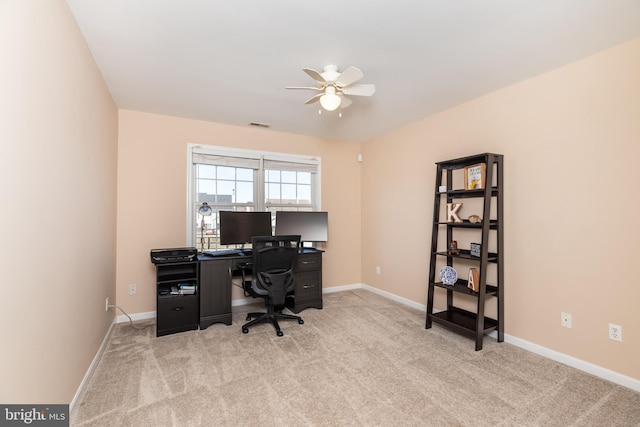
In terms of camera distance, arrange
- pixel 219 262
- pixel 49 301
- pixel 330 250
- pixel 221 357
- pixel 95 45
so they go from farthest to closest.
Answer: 1. pixel 330 250
2. pixel 219 262
3. pixel 221 357
4. pixel 95 45
5. pixel 49 301

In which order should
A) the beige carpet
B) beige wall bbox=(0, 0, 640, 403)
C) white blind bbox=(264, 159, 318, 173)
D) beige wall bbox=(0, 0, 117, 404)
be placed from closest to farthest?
beige wall bbox=(0, 0, 117, 404), beige wall bbox=(0, 0, 640, 403), the beige carpet, white blind bbox=(264, 159, 318, 173)

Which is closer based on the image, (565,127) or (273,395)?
(273,395)

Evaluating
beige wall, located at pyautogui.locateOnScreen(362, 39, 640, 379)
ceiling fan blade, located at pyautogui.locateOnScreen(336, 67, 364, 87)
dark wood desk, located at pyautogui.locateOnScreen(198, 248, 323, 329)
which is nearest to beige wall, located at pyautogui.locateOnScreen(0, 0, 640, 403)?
beige wall, located at pyautogui.locateOnScreen(362, 39, 640, 379)

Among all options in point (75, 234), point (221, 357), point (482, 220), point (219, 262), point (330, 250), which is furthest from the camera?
point (330, 250)

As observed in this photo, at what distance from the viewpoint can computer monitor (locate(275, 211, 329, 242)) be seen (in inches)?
157

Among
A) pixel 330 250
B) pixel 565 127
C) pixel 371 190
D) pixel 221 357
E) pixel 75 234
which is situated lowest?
pixel 221 357

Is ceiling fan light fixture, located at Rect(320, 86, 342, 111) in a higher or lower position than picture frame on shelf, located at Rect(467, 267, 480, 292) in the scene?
higher

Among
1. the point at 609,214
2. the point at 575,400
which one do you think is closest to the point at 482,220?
the point at 609,214

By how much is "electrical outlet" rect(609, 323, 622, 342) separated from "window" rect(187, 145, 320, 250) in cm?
349

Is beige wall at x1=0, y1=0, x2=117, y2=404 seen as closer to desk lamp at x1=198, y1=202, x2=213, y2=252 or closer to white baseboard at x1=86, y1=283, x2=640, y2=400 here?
white baseboard at x1=86, y1=283, x2=640, y2=400

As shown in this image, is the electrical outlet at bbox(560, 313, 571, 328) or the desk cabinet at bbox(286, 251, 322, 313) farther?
the desk cabinet at bbox(286, 251, 322, 313)

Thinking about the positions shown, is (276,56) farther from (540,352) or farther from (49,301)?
(540,352)

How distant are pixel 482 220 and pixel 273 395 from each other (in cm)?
240

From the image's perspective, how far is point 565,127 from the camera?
2.42 m
